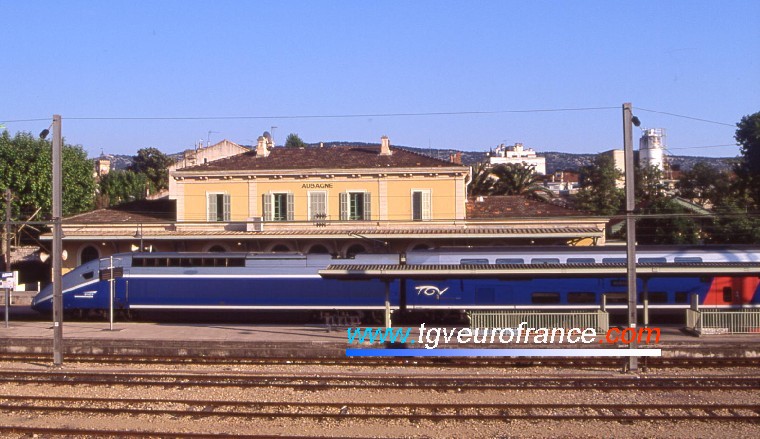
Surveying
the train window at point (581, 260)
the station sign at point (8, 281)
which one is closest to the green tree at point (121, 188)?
the station sign at point (8, 281)

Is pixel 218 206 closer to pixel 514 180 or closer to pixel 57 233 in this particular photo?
pixel 57 233

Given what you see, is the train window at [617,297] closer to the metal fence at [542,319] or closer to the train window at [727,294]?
the metal fence at [542,319]

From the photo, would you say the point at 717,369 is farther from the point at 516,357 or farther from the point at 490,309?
the point at 490,309

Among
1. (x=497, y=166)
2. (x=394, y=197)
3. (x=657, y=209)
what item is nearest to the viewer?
(x=394, y=197)

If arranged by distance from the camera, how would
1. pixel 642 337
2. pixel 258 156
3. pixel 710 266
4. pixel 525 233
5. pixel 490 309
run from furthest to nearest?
1. pixel 258 156
2. pixel 525 233
3. pixel 490 309
4. pixel 710 266
5. pixel 642 337

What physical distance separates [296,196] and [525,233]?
12.3m

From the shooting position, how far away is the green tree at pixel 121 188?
8169 centimetres

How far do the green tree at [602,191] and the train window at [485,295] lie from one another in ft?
102

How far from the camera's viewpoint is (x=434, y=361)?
2147cm

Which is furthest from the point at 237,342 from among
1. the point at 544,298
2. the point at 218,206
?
the point at 218,206

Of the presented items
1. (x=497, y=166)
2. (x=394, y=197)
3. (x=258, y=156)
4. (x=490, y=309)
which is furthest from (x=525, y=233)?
(x=497, y=166)

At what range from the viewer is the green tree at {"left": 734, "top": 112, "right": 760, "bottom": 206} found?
173 ft

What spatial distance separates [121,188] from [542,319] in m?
67.9

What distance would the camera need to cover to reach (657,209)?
167ft
